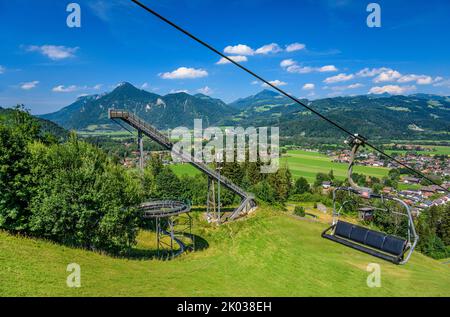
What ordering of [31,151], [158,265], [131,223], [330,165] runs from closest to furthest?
[158,265], [31,151], [131,223], [330,165]

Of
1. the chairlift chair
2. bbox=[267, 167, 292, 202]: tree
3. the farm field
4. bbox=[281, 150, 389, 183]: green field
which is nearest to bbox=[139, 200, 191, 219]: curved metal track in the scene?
the chairlift chair

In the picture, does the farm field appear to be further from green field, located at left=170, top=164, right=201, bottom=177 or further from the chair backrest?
the chair backrest

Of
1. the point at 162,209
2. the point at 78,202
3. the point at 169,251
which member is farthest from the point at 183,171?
the point at 78,202

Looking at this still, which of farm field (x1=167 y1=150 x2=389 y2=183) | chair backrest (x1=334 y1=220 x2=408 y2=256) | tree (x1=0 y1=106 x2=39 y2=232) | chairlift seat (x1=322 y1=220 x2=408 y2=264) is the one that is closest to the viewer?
chairlift seat (x1=322 y1=220 x2=408 y2=264)

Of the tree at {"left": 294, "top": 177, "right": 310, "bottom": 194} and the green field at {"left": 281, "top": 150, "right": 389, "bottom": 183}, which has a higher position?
the green field at {"left": 281, "top": 150, "right": 389, "bottom": 183}

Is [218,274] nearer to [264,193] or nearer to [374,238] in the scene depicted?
[374,238]
